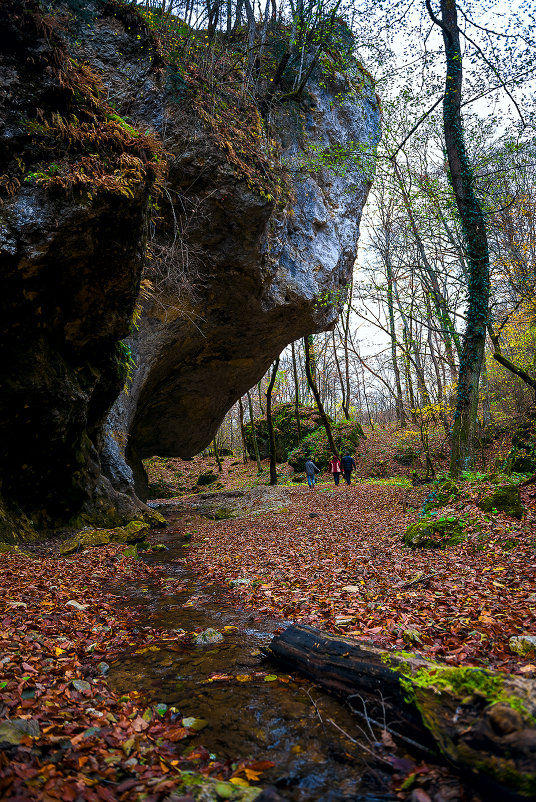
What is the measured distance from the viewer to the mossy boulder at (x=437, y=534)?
6.54 metres

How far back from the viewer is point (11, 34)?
714cm

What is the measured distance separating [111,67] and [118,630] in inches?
517

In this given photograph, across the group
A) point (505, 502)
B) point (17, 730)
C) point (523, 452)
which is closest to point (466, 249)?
point (523, 452)

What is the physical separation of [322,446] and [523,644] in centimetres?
2124

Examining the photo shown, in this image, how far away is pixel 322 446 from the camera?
78.9 ft

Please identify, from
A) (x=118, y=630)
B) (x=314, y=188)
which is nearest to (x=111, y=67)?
(x=314, y=188)

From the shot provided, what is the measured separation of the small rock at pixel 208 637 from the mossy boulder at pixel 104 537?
15.5ft

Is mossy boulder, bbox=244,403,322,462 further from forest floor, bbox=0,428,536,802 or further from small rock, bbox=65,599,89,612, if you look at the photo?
small rock, bbox=65,599,89,612

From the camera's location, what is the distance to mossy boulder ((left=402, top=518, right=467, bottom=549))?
257 inches

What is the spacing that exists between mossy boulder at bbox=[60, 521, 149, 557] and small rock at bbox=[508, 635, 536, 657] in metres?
7.59

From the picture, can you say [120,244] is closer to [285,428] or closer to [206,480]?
[285,428]

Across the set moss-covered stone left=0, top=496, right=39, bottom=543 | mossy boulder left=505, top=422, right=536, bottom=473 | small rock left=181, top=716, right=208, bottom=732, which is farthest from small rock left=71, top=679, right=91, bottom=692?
mossy boulder left=505, top=422, right=536, bottom=473

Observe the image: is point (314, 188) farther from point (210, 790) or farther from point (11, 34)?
point (210, 790)

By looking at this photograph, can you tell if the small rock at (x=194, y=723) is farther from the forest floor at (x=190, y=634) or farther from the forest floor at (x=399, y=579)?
the forest floor at (x=399, y=579)
